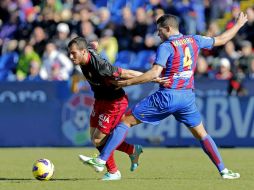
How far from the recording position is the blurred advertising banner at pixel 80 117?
721 inches

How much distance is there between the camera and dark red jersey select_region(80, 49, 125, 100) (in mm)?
10789

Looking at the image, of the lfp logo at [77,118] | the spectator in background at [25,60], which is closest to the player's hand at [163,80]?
the lfp logo at [77,118]

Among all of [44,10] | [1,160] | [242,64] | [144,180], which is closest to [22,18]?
[44,10]

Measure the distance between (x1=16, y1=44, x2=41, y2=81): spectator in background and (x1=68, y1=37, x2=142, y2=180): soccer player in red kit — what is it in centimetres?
980

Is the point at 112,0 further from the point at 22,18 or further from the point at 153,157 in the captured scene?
the point at 153,157

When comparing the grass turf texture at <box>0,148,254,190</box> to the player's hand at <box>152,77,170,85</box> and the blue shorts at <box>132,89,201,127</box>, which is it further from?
the player's hand at <box>152,77,170,85</box>

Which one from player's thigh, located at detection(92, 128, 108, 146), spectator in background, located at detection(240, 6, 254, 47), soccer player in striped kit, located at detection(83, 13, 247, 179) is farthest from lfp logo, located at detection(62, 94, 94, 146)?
soccer player in striped kit, located at detection(83, 13, 247, 179)

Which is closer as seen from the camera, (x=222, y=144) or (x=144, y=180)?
(x=144, y=180)

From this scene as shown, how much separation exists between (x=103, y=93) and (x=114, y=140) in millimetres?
758

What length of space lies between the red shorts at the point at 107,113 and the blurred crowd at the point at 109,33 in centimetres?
757

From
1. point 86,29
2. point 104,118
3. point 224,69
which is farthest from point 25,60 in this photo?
point 104,118

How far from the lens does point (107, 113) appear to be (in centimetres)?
1120

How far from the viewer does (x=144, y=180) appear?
10938mm

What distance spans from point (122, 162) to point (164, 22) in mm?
4523
